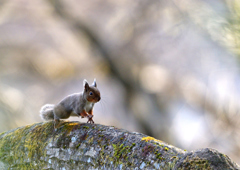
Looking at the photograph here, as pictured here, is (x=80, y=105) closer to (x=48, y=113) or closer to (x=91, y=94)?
(x=91, y=94)

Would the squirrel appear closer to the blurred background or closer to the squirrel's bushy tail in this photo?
the squirrel's bushy tail

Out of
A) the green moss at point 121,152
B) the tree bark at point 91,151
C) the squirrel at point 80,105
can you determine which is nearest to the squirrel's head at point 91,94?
the squirrel at point 80,105

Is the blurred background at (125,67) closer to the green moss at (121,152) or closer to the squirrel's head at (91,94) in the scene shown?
the squirrel's head at (91,94)

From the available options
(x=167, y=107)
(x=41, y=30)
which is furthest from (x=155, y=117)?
(x=41, y=30)

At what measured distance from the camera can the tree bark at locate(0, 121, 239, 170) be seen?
1.26 m

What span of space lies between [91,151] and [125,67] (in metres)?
3.91

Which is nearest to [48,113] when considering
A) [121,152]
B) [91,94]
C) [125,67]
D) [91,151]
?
[91,94]

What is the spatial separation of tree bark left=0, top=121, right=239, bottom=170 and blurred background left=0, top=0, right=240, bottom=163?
8.95ft

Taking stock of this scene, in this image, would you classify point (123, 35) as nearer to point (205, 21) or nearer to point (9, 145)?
point (205, 21)

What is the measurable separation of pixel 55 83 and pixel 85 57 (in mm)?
753

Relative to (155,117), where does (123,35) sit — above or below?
above

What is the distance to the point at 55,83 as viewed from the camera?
18.3 ft

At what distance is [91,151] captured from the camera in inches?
66.6

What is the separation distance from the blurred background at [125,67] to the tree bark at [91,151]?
2728 mm
